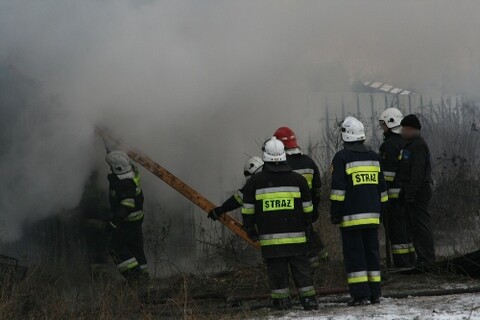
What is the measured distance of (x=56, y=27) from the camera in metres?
8.70

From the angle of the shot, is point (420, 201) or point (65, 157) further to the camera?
point (65, 157)

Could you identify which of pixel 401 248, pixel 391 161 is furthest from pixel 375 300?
pixel 391 161

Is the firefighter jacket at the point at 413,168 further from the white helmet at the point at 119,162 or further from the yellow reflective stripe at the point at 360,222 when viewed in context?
the white helmet at the point at 119,162

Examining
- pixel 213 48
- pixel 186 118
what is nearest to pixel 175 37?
pixel 213 48

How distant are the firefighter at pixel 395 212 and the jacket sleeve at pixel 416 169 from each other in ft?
0.64

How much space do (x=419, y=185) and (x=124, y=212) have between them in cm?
337

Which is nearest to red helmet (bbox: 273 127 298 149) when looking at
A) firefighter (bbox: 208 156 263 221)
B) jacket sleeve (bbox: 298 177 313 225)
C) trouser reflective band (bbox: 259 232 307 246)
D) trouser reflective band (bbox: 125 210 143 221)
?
firefighter (bbox: 208 156 263 221)

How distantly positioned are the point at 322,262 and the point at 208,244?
86.8 inches

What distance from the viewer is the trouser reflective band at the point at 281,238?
22.2 feet

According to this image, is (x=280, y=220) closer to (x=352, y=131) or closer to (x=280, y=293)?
(x=280, y=293)

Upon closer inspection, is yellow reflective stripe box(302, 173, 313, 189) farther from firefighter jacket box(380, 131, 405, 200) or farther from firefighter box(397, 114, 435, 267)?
firefighter box(397, 114, 435, 267)

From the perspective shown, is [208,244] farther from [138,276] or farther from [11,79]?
[11,79]

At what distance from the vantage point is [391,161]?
850cm

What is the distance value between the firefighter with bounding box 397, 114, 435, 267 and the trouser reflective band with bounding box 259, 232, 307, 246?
1.92 m
